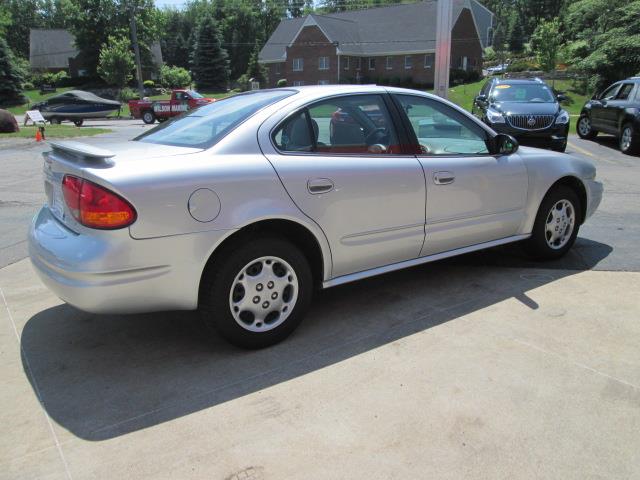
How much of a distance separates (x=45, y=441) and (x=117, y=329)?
4.20 ft

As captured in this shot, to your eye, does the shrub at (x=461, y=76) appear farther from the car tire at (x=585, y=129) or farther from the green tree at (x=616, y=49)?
the car tire at (x=585, y=129)

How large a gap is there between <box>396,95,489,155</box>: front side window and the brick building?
47.5 m

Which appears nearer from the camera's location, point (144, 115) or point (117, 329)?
point (117, 329)

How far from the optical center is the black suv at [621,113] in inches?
486

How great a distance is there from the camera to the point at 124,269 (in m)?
2.96

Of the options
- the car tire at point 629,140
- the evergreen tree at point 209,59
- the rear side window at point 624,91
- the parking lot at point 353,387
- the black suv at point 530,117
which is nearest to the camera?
the parking lot at point 353,387

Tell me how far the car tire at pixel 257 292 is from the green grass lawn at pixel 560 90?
26.1 metres

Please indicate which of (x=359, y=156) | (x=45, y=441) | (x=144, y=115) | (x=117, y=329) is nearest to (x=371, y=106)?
(x=359, y=156)

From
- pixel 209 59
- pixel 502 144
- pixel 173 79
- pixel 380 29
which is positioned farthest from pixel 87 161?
pixel 209 59

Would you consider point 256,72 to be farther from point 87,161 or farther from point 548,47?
point 87,161

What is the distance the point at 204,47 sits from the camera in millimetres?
61469

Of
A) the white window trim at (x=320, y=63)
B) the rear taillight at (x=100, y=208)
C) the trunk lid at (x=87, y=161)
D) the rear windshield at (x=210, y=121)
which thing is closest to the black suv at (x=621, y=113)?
the rear windshield at (x=210, y=121)

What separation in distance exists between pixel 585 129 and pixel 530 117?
16.1 feet

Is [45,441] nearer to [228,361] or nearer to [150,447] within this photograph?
[150,447]
